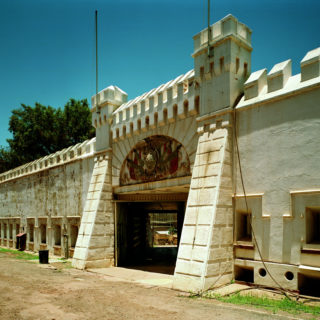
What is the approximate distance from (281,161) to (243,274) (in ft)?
12.3

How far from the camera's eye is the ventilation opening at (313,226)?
8.50m

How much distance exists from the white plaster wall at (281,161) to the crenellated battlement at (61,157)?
9708 mm

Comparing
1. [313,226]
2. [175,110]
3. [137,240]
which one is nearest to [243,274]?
[313,226]

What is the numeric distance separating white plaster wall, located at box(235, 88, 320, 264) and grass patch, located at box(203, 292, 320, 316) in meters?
1.17

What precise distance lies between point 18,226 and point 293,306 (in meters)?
23.9

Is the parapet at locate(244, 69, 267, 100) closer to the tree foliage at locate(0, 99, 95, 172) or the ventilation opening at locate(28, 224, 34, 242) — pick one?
the ventilation opening at locate(28, 224, 34, 242)

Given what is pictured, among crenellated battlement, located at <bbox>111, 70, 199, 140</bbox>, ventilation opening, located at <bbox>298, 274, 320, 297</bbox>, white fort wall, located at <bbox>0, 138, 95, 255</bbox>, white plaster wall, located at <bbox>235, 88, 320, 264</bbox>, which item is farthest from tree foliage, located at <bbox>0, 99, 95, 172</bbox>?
ventilation opening, located at <bbox>298, 274, 320, 297</bbox>

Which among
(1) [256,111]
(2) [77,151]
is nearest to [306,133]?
(1) [256,111]

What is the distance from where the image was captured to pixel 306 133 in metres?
8.68

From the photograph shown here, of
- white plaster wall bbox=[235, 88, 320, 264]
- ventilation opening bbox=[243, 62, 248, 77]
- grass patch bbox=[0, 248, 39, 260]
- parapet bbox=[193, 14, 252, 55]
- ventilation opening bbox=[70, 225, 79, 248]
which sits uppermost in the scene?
parapet bbox=[193, 14, 252, 55]

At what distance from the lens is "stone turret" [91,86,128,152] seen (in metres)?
16.2

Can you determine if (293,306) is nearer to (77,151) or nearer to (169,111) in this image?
(169,111)

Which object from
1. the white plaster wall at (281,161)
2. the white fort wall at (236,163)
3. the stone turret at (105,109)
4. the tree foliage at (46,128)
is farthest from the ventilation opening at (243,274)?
the tree foliage at (46,128)

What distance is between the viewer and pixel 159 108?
13234 mm
